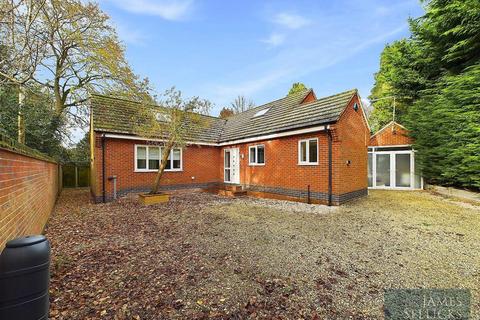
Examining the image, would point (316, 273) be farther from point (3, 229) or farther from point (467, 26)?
point (467, 26)

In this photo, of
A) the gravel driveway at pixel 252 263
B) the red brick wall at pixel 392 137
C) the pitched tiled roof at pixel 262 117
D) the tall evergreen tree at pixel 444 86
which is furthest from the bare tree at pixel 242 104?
the gravel driveway at pixel 252 263

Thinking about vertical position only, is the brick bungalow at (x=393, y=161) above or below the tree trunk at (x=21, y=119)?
below

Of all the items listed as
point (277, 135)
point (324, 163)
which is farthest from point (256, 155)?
point (324, 163)

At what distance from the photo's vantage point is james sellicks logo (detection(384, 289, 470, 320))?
2.66 m

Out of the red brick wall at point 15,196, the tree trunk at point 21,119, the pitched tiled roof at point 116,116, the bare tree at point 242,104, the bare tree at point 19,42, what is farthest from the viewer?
the bare tree at point 242,104

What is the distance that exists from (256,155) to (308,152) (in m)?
3.29

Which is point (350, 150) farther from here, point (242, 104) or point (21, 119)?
point (242, 104)

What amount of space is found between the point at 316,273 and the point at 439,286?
174 centimetres

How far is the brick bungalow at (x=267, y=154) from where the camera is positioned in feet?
30.6

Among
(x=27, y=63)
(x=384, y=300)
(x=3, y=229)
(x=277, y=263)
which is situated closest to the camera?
(x=3, y=229)

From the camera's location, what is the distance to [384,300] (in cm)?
293

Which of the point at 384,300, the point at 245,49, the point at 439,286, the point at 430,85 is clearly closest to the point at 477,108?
the point at 430,85

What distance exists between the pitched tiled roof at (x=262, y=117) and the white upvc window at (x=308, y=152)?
802 mm

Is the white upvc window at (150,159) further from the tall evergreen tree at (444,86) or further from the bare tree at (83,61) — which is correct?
the tall evergreen tree at (444,86)
